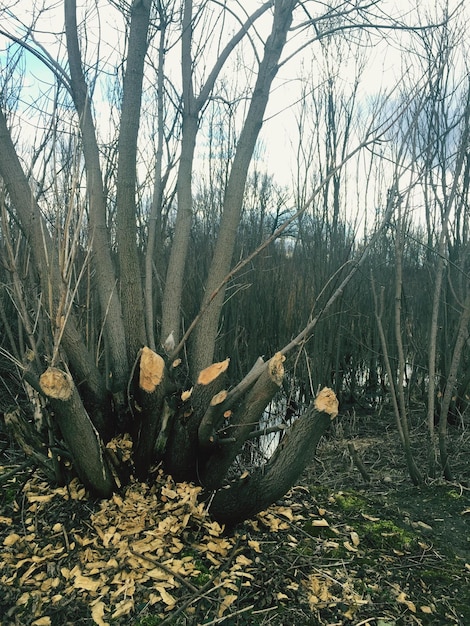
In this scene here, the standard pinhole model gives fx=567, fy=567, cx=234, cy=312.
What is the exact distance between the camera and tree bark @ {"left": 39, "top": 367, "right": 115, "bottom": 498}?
2.13 meters

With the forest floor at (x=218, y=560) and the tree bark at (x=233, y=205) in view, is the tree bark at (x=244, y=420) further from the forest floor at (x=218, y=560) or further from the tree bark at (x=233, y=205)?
the tree bark at (x=233, y=205)

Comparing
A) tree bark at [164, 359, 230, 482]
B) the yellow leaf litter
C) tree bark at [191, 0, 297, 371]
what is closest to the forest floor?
the yellow leaf litter

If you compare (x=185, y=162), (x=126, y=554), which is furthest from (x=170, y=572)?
(x=185, y=162)

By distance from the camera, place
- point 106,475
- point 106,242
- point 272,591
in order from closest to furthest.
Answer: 1. point 272,591
2. point 106,475
3. point 106,242

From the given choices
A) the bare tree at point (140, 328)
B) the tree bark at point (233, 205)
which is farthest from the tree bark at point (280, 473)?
the tree bark at point (233, 205)

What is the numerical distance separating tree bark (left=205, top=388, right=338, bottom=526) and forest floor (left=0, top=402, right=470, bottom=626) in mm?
98

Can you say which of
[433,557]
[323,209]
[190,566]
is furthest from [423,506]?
[323,209]

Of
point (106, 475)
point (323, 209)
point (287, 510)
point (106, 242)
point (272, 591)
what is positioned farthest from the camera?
point (323, 209)

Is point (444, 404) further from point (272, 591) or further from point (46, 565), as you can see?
point (46, 565)

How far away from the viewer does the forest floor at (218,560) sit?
6.71ft

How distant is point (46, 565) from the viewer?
7.35ft

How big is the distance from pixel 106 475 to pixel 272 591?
855 mm

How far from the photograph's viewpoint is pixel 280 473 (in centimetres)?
246

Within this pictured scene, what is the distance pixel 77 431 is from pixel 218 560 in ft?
2.56
